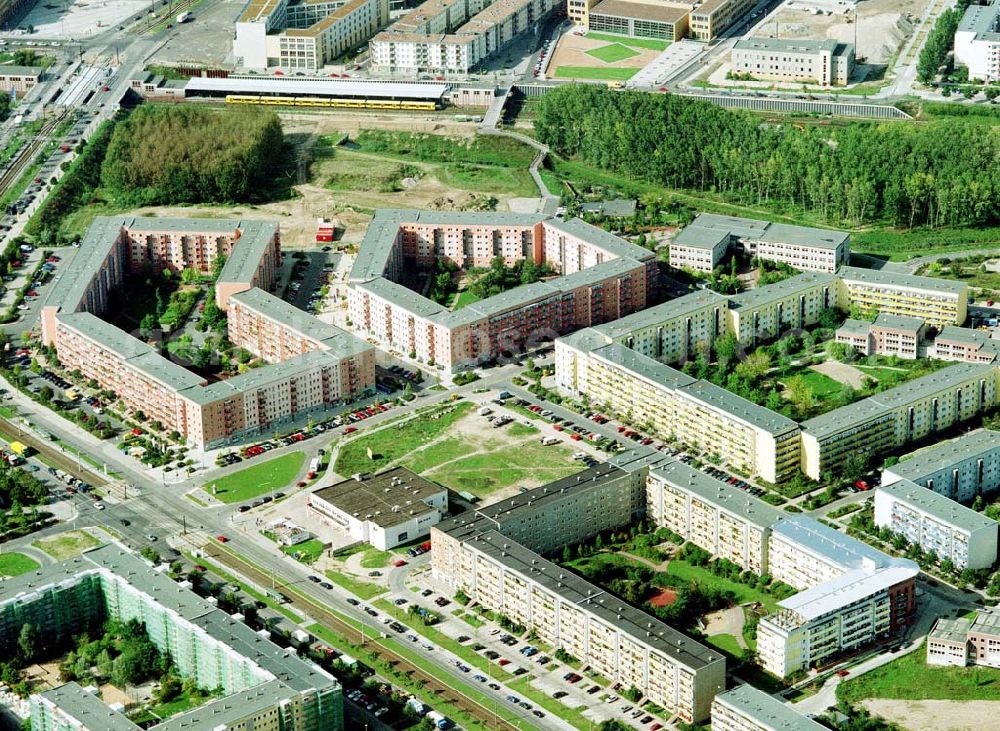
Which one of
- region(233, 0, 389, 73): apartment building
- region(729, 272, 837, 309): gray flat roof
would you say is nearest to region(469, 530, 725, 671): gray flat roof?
region(729, 272, 837, 309): gray flat roof

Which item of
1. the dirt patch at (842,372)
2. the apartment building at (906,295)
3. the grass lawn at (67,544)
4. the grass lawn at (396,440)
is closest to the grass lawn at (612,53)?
the apartment building at (906,295)

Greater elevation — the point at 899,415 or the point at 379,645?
the point at 899,415

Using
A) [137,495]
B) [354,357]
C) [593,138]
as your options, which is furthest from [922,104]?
[137,495]

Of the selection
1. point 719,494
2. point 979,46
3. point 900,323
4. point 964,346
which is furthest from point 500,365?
point 979,46

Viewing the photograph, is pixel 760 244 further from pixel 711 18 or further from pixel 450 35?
pixel 450 35

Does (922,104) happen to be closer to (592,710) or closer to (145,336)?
(145,336)

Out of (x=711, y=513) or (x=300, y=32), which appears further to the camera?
(x=300, y=32)

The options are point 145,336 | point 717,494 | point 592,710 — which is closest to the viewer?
point 592,710
